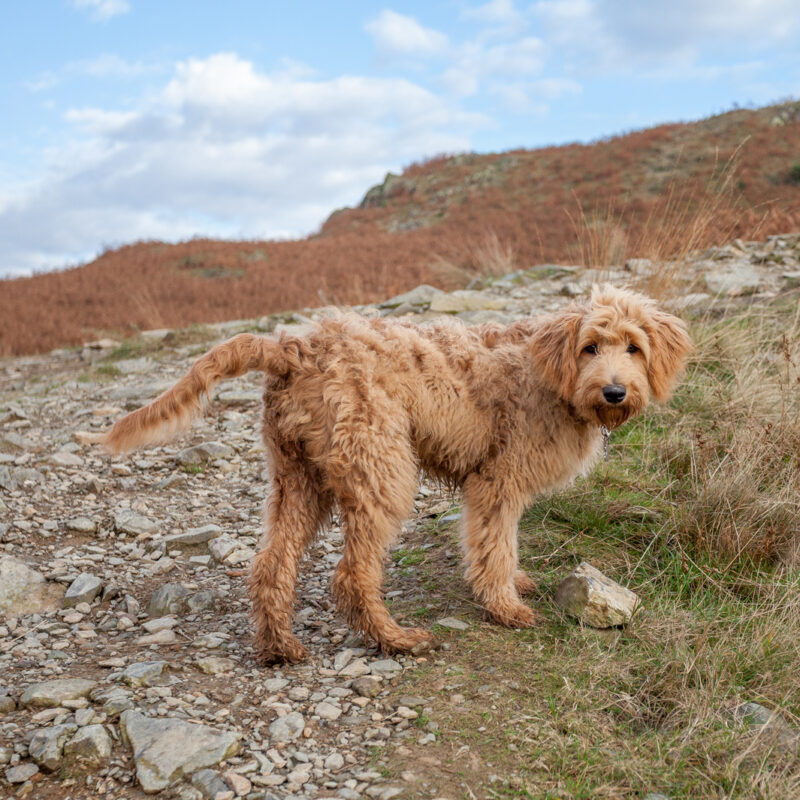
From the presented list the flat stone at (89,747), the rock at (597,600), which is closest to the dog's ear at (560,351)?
the rock at (597,600)

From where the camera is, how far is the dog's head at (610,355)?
3.88 m

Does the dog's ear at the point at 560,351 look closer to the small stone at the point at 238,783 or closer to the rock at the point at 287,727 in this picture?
the rock at the point at 287,727

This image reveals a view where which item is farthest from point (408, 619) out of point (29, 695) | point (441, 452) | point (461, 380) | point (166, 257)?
point (166, 257)

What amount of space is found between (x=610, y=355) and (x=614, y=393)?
274 millimetres

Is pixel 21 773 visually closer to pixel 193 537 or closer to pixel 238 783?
pixel 238 783

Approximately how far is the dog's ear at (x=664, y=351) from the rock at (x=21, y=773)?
3.62m

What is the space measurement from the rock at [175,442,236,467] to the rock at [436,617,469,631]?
3536 mm

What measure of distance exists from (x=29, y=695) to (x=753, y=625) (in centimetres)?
364

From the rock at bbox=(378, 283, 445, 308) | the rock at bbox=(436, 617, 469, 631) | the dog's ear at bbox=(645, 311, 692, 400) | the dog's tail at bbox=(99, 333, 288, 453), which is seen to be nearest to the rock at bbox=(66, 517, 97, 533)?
the dog's tail at bbox=(99, 333, 288, 453)

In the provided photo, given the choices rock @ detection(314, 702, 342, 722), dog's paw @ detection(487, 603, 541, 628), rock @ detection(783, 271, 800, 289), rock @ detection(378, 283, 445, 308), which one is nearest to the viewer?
rock @ detection(314, 702, 342, 722)

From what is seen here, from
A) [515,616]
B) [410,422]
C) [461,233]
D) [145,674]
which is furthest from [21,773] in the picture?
[461,233]

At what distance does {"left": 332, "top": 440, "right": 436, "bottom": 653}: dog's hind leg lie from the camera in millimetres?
3766

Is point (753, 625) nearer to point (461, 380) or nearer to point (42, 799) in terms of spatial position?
point (461, 380)

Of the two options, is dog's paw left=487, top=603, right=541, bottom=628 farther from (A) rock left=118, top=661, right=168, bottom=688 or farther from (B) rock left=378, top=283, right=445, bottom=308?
(B) rock left=378, top=283, right=445, bottom=308
